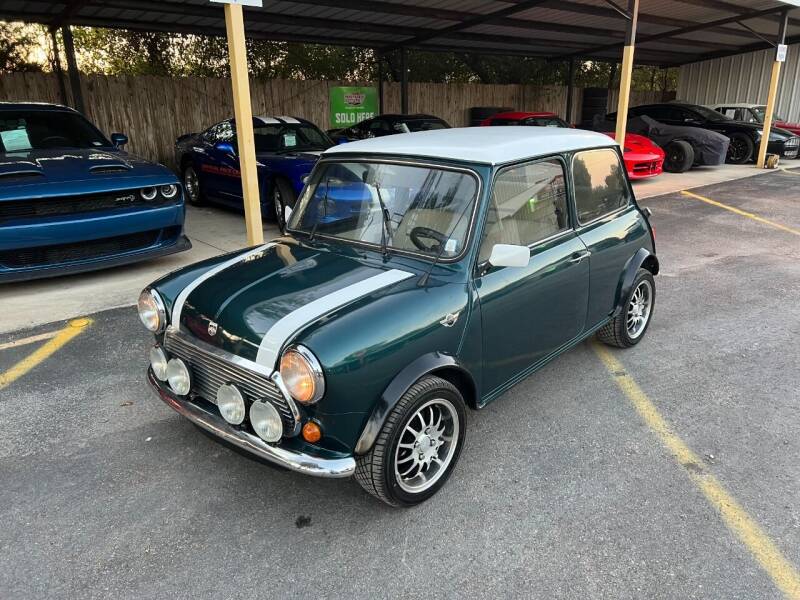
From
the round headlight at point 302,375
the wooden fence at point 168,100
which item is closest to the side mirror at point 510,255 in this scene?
the round headlight at point 302,375

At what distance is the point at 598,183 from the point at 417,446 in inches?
91.3

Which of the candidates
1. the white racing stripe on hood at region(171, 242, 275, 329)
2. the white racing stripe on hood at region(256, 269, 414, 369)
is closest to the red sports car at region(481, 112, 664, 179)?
the white racing stripe on hood at region(171, 242, 275, 329)

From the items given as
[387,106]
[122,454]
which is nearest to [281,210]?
[122,454]

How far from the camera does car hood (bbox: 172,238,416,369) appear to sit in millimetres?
2436

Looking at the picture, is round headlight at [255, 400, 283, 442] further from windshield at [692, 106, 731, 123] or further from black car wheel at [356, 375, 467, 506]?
windshield at [692, 106, 731, 123]

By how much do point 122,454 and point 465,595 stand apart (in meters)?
2.01

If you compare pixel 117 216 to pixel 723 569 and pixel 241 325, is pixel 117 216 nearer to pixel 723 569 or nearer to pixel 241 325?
pixel 241 325

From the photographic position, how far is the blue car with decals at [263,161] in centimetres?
768

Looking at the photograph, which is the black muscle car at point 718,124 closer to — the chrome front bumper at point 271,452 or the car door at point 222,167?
the car door at point 222,167

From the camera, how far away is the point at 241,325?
251 cm

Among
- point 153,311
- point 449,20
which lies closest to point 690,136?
point 449,20

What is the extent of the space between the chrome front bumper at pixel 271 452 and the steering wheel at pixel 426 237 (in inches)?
44.7

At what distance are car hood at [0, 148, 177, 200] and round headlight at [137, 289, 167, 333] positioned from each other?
2882 mm

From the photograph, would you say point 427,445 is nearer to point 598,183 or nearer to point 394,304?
point 394,304
